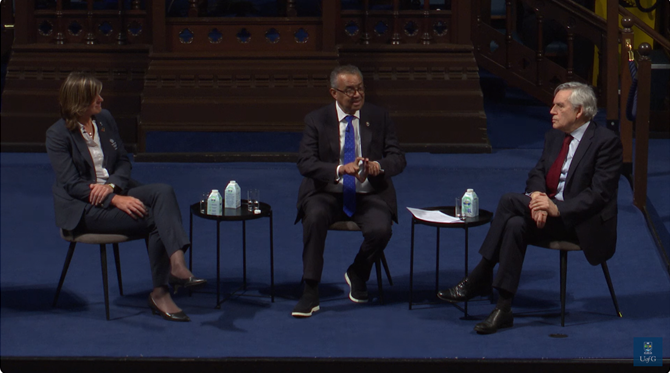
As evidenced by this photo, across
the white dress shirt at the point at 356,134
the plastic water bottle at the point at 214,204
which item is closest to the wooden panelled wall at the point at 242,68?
the white dress shirt at the point at 356,134

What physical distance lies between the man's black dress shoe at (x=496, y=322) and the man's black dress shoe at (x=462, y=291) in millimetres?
254

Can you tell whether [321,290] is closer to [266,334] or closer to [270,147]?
[266,334]

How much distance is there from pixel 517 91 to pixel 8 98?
577 cm

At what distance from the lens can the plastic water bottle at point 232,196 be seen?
5.21 metres

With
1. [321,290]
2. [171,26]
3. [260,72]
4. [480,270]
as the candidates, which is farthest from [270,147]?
[480,270]

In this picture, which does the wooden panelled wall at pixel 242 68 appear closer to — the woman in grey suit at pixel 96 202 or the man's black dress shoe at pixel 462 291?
the woman in grey suit at pixel 96 202

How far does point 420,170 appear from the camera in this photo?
26.5 ft

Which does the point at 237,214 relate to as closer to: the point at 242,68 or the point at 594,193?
the point at 594,193

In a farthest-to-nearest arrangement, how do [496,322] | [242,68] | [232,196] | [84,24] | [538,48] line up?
[538,48] < [84,24] < [242,68] < [232,196] < [496,322]

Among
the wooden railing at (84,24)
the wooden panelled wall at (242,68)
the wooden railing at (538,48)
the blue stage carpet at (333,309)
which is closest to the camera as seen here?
the blue stage carpet at (333,309)

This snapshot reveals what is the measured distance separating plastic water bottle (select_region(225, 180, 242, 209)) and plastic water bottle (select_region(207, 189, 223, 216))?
78 mm

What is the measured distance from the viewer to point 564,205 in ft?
16.0

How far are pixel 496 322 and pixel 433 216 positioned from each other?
2.21ft

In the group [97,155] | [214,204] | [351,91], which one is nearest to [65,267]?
[97,155]
